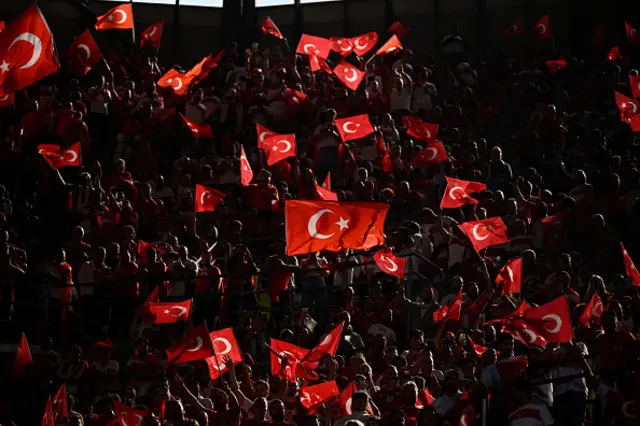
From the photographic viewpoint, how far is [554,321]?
49.3 feet

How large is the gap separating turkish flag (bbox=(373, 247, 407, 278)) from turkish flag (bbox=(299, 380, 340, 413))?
352 centimetres

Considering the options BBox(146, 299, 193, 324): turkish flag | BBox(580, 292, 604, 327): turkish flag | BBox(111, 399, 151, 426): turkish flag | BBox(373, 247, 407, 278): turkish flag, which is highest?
BBox(580, 292, 604, 327): turkish flag

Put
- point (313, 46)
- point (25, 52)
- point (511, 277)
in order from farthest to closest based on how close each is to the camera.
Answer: point (313, 46) → point (511, 277) → point (25, 52)

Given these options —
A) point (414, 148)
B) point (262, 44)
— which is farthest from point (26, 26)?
point (262, 44)

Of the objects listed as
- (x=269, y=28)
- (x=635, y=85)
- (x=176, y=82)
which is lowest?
(x=269, y=28)

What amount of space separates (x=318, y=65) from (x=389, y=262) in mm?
8630

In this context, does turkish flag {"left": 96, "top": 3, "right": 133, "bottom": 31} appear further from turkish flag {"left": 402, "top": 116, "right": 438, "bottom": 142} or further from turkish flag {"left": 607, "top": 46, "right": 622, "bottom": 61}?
turkish flag {"left": 607, "top": 46, "right": 622, "bottom": 61}

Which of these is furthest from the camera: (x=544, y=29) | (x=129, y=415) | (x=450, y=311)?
(x=544, y=29)

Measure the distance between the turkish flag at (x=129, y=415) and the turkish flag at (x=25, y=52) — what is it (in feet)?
14.1

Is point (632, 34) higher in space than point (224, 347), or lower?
lower

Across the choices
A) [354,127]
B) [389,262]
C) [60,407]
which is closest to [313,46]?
[354,127]

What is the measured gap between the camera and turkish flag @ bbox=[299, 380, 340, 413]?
1492cm

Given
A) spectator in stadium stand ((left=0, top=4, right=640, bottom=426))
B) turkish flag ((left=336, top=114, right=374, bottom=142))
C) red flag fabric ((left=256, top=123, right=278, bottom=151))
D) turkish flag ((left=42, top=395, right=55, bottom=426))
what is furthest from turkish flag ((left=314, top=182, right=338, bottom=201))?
turkish flag ((left=42, top=395, right=55, bottom=426))

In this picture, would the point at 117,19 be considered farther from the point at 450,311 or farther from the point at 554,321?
the point at 554,321
